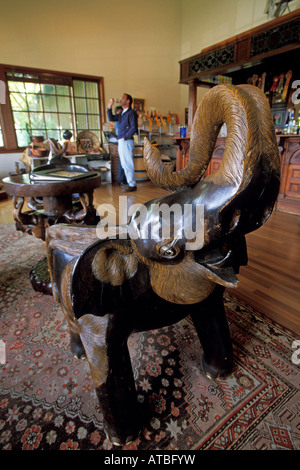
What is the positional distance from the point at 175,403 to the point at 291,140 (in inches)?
122

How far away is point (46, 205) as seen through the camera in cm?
174

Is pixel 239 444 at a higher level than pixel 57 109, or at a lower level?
lower

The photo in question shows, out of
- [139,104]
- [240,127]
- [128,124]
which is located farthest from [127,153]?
[240,127]

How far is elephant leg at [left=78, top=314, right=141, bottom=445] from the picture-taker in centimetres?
65

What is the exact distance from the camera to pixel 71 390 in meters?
0.87

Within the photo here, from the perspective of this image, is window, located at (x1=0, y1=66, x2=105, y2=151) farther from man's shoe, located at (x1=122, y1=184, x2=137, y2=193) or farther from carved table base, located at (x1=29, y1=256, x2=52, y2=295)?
carved table base, located at (x1=29, y1=256, x2=52, y2=295)

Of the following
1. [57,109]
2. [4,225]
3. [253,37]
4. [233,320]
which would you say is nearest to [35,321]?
[233,320]

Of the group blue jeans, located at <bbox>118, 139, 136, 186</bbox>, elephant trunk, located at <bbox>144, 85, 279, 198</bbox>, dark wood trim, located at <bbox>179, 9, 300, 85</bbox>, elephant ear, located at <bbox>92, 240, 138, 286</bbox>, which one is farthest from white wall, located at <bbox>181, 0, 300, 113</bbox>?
elephant ear, located at <bbox>92, 240, 138, 286</bbox>

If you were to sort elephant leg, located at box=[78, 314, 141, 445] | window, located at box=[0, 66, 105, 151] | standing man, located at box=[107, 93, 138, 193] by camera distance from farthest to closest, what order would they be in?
window, located at box=[0, 66, 105, 151] → standing man, located at box=[107, 93, 138, 193] → elephant leg, located at box=[78, 314, 141, 445]

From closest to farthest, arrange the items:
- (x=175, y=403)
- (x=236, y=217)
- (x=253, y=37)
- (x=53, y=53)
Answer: (x=236, y=217) → (x=175, y=403) → (x=253, y=37) → (x=53, y=53)

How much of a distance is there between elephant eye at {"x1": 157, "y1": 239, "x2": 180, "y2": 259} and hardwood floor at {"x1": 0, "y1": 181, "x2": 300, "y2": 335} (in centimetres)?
96

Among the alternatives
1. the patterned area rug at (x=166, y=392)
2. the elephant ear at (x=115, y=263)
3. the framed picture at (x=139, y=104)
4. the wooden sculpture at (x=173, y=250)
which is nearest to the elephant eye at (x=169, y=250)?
the wooden sculpture at (x=173, y=250)

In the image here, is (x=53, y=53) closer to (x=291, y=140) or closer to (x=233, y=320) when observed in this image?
(x=291, y=140)

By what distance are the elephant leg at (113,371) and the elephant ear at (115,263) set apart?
0.38 feet
